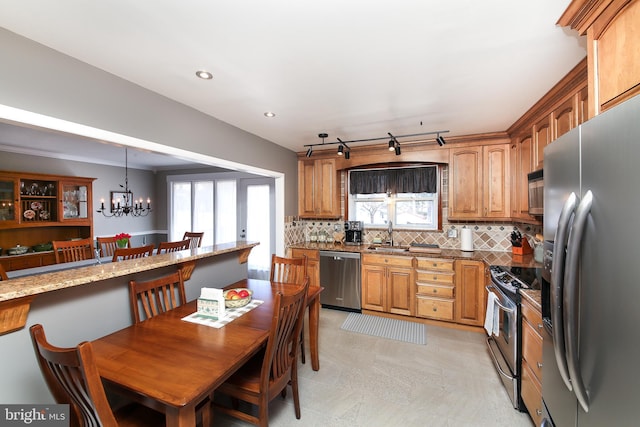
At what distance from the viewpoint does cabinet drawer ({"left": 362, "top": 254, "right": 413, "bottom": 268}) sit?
3547mm

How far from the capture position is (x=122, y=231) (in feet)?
19.3

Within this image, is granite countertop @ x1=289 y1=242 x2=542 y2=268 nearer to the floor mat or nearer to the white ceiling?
the floor mat

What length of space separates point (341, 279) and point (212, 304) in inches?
90.7

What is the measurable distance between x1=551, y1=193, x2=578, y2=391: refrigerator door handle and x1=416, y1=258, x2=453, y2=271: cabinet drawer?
A: 2400 mm

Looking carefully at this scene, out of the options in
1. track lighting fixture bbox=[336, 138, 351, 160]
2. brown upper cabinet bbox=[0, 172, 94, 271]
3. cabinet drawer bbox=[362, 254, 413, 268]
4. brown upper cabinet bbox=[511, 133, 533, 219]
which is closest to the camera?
brown upper cabinet bbox=[511, 133, 533, 219]

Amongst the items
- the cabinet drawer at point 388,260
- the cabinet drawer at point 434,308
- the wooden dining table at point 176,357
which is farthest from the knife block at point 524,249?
the wooden dining table at point 176,357

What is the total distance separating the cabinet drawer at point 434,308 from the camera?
336cm

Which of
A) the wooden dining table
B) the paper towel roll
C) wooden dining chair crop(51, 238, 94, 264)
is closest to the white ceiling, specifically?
the paper towel roll

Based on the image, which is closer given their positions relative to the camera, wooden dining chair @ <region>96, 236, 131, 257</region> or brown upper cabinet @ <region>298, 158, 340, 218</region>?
wooden dining chair @ <region>96, 236, 131, 257</region>

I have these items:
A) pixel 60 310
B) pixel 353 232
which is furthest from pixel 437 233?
pixel 60 310

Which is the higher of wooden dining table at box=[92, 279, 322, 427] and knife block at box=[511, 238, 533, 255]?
knife block at box=[511, 238, 533, 255]

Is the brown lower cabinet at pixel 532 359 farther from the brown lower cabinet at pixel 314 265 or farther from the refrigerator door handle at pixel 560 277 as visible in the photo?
the brown lower cabinet at pixel 314 265

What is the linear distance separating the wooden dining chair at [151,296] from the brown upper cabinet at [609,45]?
2808 millimetres

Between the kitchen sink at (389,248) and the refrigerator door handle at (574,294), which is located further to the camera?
the kitchen sink at (389,248)
